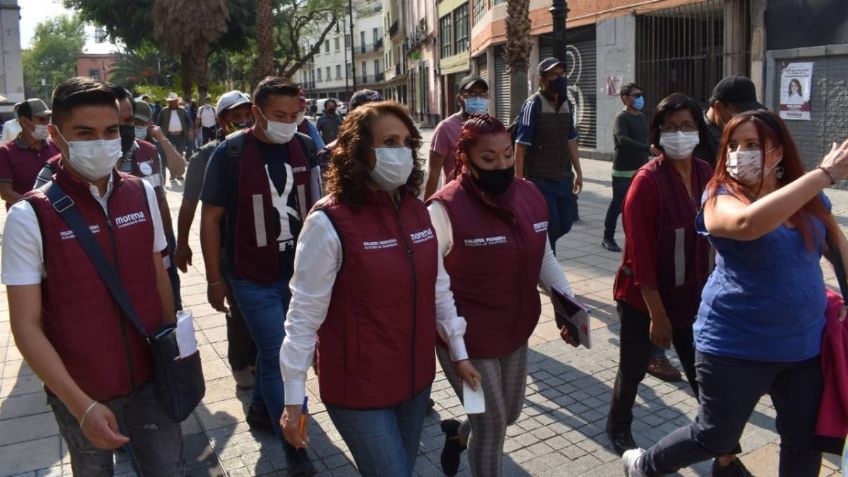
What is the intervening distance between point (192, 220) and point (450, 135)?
2060mm

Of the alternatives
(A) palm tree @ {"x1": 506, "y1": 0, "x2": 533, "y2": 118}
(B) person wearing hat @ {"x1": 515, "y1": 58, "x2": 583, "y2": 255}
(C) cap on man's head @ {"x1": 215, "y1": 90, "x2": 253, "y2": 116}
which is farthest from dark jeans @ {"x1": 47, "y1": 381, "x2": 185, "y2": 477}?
(A) palm tree @ {"x1": 506, "y1": 0, "x2": 533, "y2": 118}

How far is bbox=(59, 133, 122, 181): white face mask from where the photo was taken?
2527mm

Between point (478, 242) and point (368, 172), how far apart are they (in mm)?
642

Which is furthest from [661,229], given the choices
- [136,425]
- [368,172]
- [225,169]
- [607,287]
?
[607,287]

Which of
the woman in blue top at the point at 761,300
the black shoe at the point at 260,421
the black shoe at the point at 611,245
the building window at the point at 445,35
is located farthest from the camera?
the building window at the point at 445,35

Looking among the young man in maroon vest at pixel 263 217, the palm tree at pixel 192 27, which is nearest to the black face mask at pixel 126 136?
the young man in maroon vest at pixel 263 217

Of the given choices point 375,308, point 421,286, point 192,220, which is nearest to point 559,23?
point 192,220

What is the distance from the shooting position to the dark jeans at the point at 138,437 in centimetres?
256

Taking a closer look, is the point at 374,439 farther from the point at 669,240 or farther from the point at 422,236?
the point at 669,240

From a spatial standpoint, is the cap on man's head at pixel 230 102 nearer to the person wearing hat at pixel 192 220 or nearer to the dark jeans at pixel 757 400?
the person wearing hat at pixel 192 220

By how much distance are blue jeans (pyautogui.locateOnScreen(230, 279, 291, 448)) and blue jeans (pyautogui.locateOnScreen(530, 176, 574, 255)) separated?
9.38 feet

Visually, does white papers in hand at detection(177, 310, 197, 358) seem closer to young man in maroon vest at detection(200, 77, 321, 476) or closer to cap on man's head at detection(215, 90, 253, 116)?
young man in maroon vest at detection(200, 77, 321, 476)

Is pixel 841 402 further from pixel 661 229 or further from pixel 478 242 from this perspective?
pixel 478 242

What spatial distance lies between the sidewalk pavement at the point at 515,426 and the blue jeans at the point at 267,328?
16.6 inches
